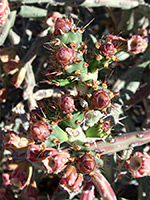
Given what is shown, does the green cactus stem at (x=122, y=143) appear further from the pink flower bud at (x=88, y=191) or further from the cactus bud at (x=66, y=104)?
the cactus bud at (x=66, y=104)

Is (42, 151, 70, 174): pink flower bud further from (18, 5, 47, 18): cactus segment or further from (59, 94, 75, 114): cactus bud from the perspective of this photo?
(18, 5, 47, 18): cactus segment

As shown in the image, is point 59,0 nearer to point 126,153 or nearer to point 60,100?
point 60,100

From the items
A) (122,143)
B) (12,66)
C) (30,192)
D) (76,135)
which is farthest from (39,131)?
(12,66)

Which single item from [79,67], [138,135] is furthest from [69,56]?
[138,135]

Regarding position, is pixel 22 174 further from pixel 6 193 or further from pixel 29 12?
pixel 29 12

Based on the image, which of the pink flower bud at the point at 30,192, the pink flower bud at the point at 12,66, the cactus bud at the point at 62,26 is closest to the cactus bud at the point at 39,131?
the cactus bud at the point at 62,26

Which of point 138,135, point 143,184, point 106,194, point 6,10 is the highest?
point 6,10
